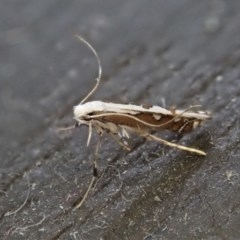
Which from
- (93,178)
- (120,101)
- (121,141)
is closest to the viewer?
(93,178)

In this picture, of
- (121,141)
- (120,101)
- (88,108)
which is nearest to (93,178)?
(121,141)

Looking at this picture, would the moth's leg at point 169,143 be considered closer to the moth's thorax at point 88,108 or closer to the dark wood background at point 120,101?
the dark wood background at point 120,101

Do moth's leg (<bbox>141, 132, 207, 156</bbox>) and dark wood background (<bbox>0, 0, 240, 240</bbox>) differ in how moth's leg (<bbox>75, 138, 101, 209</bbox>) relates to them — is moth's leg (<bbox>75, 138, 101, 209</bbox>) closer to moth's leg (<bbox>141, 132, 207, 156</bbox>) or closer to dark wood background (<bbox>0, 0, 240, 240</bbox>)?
dark wood background (<bbox>0, 0, 240, 240</bbox>)

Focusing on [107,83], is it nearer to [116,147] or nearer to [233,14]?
[116,147]

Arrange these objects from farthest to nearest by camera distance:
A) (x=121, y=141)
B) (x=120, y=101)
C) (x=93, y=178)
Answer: (x=120, y=101) < (x=121, y=141) < (x=93, y=178)

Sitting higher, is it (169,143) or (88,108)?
(88,108)

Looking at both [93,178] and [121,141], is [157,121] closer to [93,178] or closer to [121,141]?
[121,141]

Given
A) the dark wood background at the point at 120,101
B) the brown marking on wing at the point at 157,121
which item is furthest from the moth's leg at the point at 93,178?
the brown marking on wing at the point at 157,121

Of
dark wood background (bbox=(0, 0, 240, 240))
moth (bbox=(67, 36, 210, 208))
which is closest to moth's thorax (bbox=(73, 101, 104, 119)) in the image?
moth (bbox=(67, 36, 210, 208))

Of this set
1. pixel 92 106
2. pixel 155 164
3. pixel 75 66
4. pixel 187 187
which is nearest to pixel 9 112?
pixel 75 66
